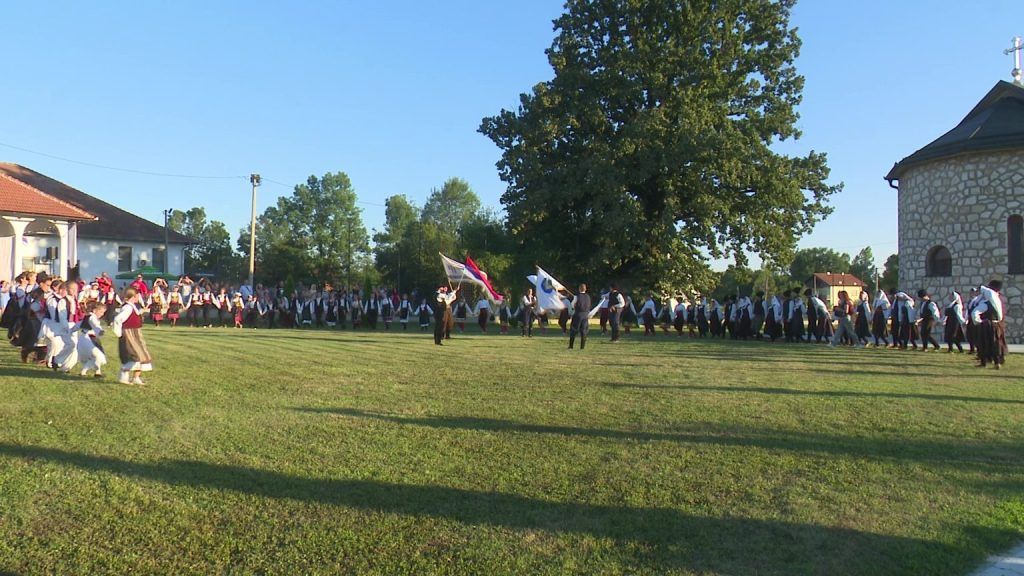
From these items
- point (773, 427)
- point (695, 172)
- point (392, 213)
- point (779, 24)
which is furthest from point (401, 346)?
point (392, 213)

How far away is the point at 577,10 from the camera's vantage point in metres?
34.6

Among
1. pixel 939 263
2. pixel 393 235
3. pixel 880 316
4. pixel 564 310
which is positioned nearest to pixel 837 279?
pixel 393 235

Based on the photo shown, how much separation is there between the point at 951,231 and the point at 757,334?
798 centimetres

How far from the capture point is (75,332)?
506 inches

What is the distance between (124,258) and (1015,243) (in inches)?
2119

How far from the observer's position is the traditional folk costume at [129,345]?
37.3ft

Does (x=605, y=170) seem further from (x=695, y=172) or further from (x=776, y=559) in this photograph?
(x=776, y=559)

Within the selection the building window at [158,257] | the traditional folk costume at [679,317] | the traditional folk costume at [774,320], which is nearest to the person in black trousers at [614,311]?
the traditional folk costume at [679,317]

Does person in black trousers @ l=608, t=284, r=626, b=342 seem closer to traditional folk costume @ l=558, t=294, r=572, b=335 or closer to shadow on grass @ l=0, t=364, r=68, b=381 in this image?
traditional folk costume @ l=558, t=294, r=572, b=335

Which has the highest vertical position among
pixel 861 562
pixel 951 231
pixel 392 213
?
pixel 392 213

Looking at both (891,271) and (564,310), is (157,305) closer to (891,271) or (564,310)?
(564,310)

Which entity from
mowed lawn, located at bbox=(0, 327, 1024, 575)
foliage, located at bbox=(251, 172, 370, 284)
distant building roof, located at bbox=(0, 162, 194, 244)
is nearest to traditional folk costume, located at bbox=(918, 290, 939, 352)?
mowed lawn, located at bbox=(0, 327, 1024, 575)

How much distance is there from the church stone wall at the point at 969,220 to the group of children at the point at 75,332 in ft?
87.4

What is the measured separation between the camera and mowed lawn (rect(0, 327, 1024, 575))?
15.4 ft
